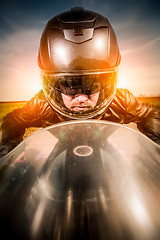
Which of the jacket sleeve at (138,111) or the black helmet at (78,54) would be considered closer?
the black helmet at (78,54)

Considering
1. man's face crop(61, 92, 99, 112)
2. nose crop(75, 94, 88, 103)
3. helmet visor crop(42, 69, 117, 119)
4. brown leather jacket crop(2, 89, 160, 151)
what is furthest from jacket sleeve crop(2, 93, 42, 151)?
nose crop(75, 94, 88, 103)

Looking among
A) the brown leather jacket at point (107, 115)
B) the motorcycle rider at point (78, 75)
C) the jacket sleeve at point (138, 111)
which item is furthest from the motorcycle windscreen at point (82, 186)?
the jacket sleeve at point (138, 111)

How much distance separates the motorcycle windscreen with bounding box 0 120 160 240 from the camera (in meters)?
0.33

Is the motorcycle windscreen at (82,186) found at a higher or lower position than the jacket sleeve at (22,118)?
higher

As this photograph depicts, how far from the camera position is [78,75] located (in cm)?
135

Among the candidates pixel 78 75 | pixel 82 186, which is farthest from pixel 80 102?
pixel 82 186

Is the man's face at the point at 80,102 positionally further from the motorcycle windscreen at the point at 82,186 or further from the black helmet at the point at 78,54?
the motorcycle windscreen at the point at 82,186

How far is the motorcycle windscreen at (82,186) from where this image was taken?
12.8 inches

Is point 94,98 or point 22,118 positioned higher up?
point 94,98

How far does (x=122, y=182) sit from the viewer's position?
0.41 meters

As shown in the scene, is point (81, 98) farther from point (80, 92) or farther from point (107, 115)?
point (107, 115)

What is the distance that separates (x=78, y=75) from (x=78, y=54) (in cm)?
20

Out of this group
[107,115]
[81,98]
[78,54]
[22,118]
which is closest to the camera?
[78,54]

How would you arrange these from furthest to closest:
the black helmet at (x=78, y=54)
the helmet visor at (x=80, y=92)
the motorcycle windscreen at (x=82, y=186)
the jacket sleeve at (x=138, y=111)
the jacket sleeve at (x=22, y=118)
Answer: the jacket sleeve at (x=138, y=111), the jacket sleeve at (x=22, y=118), the helmet visor at (x=80, y=92), the black helmet at (x=78, y=54), the motorcycle windscreen at (x=82, y=186)
